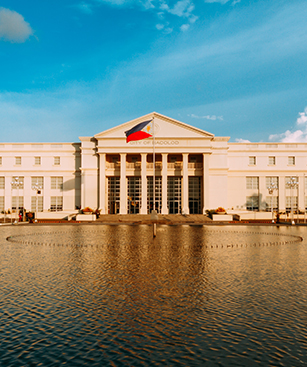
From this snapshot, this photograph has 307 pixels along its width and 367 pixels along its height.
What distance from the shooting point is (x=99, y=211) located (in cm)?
6175

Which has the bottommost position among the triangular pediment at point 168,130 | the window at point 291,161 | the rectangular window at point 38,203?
the rectangular window at point 38,203

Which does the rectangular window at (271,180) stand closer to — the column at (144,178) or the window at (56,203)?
the column at (144,178)

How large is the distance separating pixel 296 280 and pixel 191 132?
5189 centimetres

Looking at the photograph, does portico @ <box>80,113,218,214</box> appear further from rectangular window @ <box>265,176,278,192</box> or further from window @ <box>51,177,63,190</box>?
rectangular window @ <box>265,176,278,192</box>

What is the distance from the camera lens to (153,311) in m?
10.0

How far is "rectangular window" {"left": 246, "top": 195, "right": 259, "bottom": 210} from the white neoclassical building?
0.21 m

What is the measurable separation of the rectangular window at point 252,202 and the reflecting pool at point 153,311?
53115 millimetres

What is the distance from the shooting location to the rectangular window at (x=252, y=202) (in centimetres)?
7044

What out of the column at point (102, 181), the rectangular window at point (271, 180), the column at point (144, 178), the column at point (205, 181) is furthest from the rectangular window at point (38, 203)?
the rectangular window at point (271, 180)

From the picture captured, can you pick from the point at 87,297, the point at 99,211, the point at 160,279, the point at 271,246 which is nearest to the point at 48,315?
the point at 87,297

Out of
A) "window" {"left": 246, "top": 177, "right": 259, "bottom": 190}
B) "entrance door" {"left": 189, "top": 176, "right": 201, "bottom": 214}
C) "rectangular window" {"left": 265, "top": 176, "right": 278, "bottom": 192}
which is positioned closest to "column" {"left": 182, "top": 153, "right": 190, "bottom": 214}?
"entrance door" {"left": 189, "top": 176, "right": 201, "bottom": 214}

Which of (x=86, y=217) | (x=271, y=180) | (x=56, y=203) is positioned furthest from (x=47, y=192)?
(x=271, y=180)

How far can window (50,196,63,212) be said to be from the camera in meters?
70.2

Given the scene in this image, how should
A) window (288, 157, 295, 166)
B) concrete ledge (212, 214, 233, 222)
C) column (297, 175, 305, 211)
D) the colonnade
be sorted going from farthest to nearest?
window (288, 157, 295, 166) → column (297, 175, 305, 211) → the colonnade → concrete ledge (212, 214, 233, 222)
